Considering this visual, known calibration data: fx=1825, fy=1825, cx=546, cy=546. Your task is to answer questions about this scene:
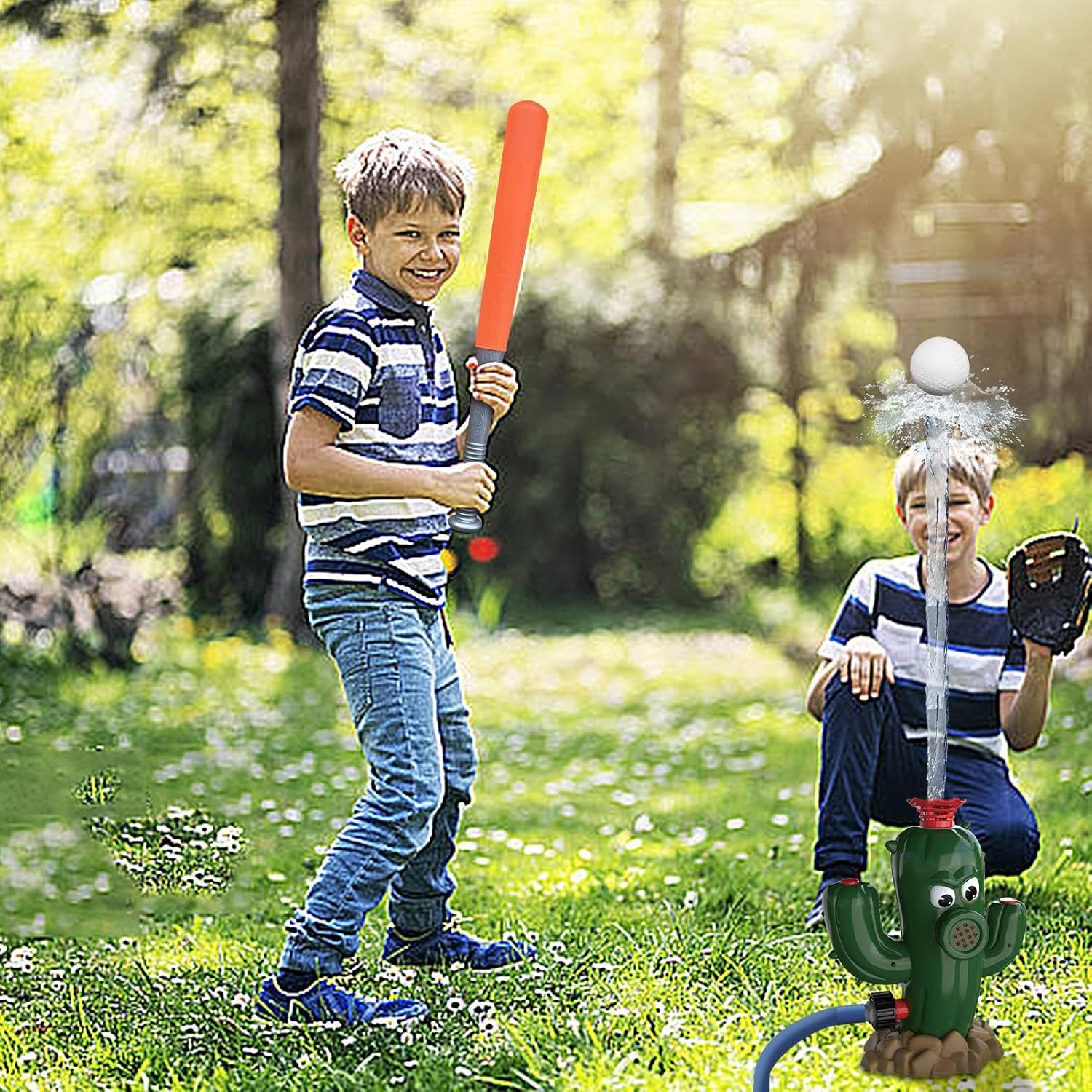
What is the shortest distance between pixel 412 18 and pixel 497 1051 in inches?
201

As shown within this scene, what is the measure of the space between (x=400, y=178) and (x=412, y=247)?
93mm

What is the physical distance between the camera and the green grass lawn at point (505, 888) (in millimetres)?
2334

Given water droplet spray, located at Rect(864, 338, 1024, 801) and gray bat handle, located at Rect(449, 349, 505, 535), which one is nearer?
water droplet spray, located at Rect(864, 338, 1024, 801)

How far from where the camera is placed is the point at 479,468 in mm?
2379

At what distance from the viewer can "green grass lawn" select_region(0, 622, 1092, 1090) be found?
7.66 ft

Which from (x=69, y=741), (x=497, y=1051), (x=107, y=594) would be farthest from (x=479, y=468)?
(x=107, y=594)

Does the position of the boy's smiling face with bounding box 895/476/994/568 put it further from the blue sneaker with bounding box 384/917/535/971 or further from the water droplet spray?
the blue sneaker with bounding box 384/917/535/971

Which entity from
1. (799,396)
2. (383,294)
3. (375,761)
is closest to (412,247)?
(383,294)

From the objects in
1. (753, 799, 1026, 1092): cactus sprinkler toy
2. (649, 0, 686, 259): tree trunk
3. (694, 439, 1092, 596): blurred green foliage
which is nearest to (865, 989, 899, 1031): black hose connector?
(753, 799, 1026, 1092): cactus sprinkler toy

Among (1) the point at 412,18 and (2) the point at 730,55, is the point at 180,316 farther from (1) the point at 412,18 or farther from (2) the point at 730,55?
(2) the point at 730,55

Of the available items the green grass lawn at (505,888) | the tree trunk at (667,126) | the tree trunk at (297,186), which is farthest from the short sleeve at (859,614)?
the tree trunk at (667,126)

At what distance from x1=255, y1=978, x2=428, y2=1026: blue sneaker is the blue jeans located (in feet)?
0.10

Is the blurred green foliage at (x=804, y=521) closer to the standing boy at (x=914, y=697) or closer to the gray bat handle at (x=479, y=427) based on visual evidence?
the standing boy at (x=914, y=697)

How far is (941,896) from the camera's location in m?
2.12
